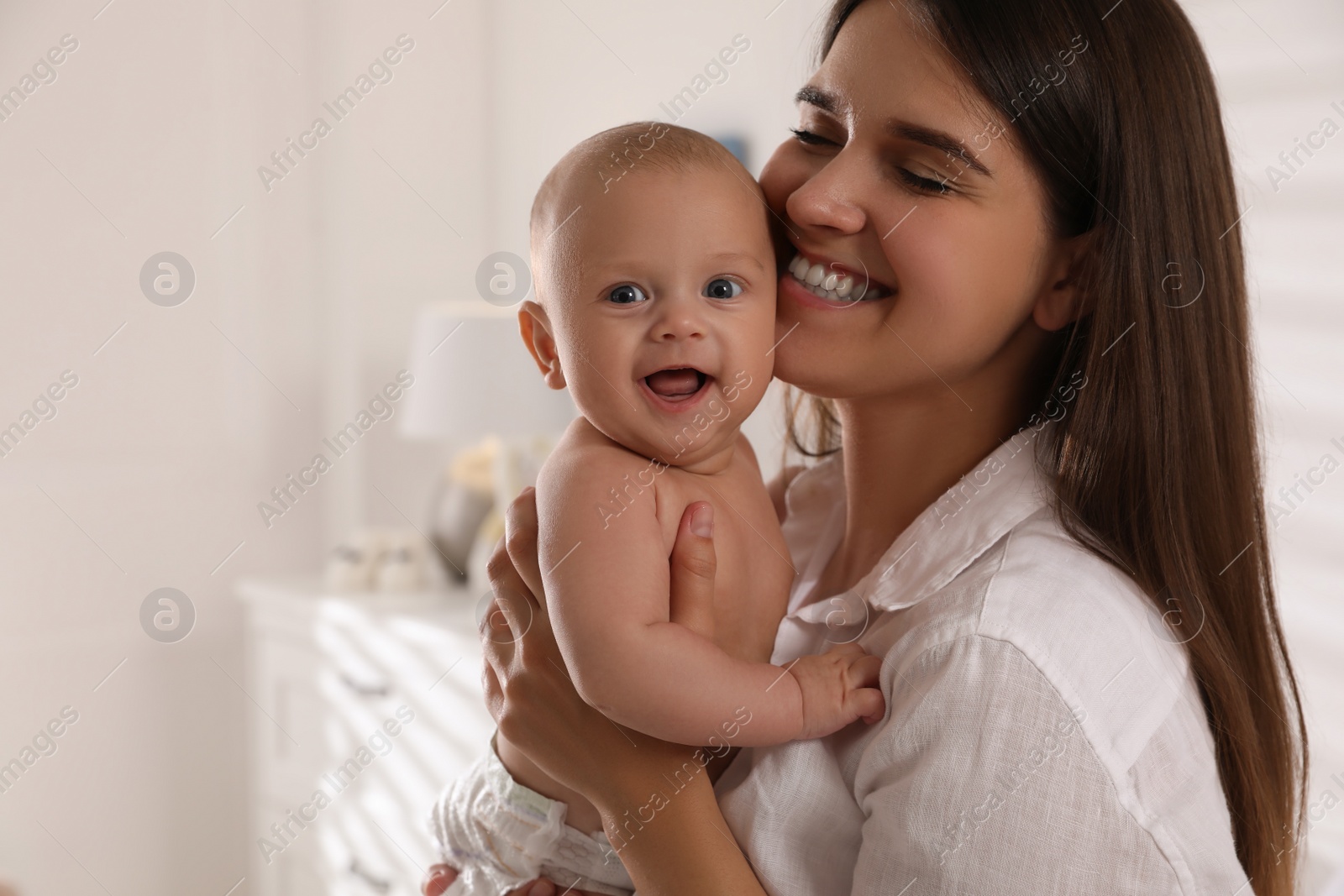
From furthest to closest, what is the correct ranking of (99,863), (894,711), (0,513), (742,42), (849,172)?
(99,863) < (0,513) < (742,42) < (849,172) < (894,711)

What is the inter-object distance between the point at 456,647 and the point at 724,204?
1.88m

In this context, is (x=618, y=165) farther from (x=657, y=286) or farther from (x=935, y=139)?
(x=935, y=139)

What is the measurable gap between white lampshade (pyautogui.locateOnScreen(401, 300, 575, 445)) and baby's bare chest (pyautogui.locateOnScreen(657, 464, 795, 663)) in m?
1.80

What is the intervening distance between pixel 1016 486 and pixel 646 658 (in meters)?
0.41

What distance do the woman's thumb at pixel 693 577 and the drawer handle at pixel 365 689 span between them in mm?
2130

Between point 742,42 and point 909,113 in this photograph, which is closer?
point 909,113

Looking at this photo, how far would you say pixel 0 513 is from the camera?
9.96 ft

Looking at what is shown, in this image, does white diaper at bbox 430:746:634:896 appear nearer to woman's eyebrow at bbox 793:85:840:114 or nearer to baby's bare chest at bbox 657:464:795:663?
baby's bare chest at bbox 657:464:795:663

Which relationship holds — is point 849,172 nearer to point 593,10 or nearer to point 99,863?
point 593,10

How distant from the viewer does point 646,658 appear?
0.89 m

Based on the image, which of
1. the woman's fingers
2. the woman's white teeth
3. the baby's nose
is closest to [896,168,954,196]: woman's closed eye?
Answer: the woman's white teeth

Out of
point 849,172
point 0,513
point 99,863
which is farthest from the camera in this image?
point 99,863

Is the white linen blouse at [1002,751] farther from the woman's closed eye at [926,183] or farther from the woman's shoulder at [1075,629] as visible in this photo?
the woman's closed eye at [926,183]

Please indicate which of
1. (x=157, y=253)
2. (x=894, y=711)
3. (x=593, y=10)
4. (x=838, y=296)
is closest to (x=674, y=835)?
(x=894, y=711)
